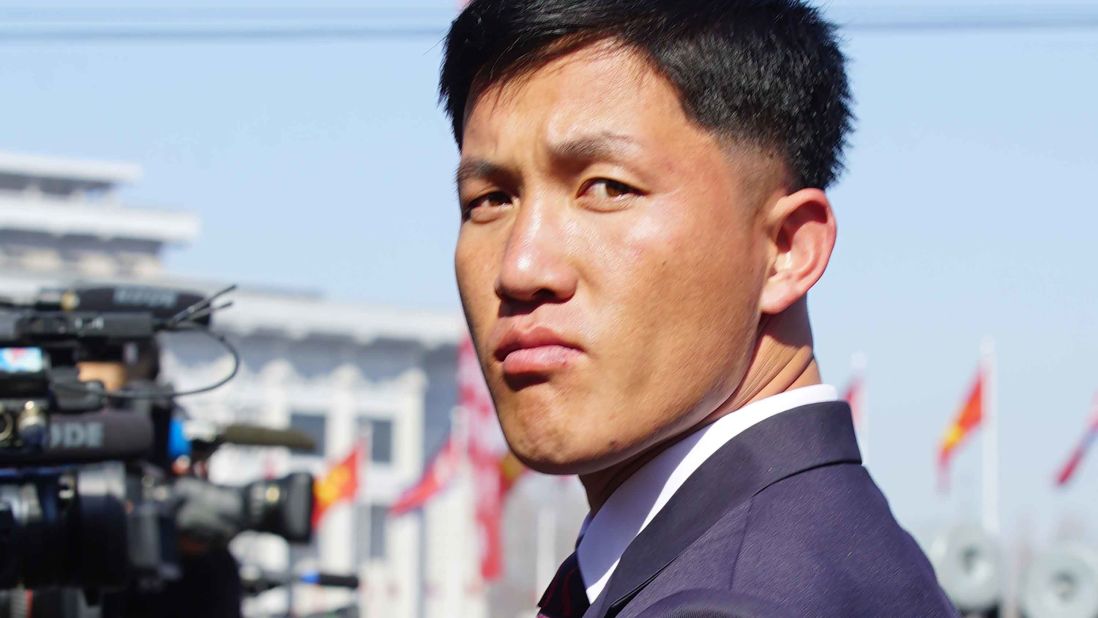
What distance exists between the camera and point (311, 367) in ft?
163

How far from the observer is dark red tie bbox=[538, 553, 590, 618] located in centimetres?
191

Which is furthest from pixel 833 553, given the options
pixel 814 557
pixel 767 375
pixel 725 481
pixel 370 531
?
pixel 370 531

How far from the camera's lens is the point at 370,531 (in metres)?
49.7

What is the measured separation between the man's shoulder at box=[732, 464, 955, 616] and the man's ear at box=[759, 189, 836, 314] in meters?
0.17

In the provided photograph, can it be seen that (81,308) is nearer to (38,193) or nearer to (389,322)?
(389,322)

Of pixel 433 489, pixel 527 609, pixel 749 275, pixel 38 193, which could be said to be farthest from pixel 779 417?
pixel 38 193

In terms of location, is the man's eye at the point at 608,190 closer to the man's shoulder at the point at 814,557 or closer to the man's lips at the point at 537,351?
the man's lips at the point at 537,351

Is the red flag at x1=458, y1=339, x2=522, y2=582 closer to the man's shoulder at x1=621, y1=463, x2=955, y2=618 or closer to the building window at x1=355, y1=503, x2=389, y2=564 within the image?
the building window at x1=355, y1=503, x2=389, y2=564

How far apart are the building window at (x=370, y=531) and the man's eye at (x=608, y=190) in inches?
1870

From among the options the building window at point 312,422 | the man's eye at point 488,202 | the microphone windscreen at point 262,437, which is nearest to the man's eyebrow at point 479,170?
the man's eye at point 488,202

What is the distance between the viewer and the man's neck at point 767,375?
1842mm

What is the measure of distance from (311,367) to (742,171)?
48411 mm

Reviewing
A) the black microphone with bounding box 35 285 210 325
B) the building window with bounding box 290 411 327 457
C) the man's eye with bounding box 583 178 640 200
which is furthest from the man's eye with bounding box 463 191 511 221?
the building window with bounding box 290 411 327 457

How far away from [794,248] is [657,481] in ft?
0.83
